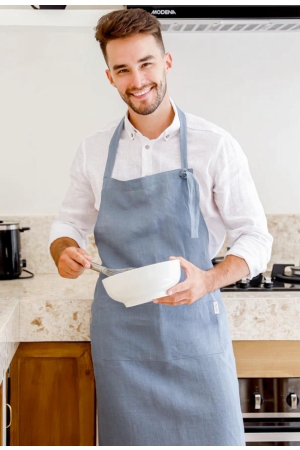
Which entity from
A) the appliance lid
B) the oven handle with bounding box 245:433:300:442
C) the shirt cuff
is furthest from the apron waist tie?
the appliance lid

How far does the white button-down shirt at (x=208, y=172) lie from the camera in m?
1.58

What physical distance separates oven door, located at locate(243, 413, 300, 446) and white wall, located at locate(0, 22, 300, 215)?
0.93 metres

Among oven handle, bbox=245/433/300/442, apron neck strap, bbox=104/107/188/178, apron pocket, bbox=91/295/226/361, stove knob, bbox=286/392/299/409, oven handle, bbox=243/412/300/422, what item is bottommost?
oven handle, bbox=245/433/300/442

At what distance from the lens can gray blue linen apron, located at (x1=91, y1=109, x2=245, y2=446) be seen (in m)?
1.54

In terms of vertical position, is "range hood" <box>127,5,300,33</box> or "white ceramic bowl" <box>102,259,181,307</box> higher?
"range hood" <box>127,5,300,33</box>

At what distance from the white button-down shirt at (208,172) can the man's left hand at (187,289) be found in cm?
15

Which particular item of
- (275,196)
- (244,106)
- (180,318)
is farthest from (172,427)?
(244,106)

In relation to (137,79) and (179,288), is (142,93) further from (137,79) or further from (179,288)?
(179,288)

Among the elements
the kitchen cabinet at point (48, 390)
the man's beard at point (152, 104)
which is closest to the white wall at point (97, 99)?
the kitchen cabinet at point (48, 390)

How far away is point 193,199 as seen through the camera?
1603 mm

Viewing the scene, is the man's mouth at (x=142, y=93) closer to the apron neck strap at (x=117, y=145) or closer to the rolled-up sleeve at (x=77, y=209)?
the apron neck strap at (x=117, y=145)

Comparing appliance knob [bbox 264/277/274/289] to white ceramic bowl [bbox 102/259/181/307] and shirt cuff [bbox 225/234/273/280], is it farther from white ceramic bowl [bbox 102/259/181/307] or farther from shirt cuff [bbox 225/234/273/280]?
white ceramic bowl [bbox 102/259/181/307]

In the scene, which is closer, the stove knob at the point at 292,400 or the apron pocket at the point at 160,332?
the apron pocket at the point at 160,332

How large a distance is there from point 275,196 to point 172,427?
1.20 meters
